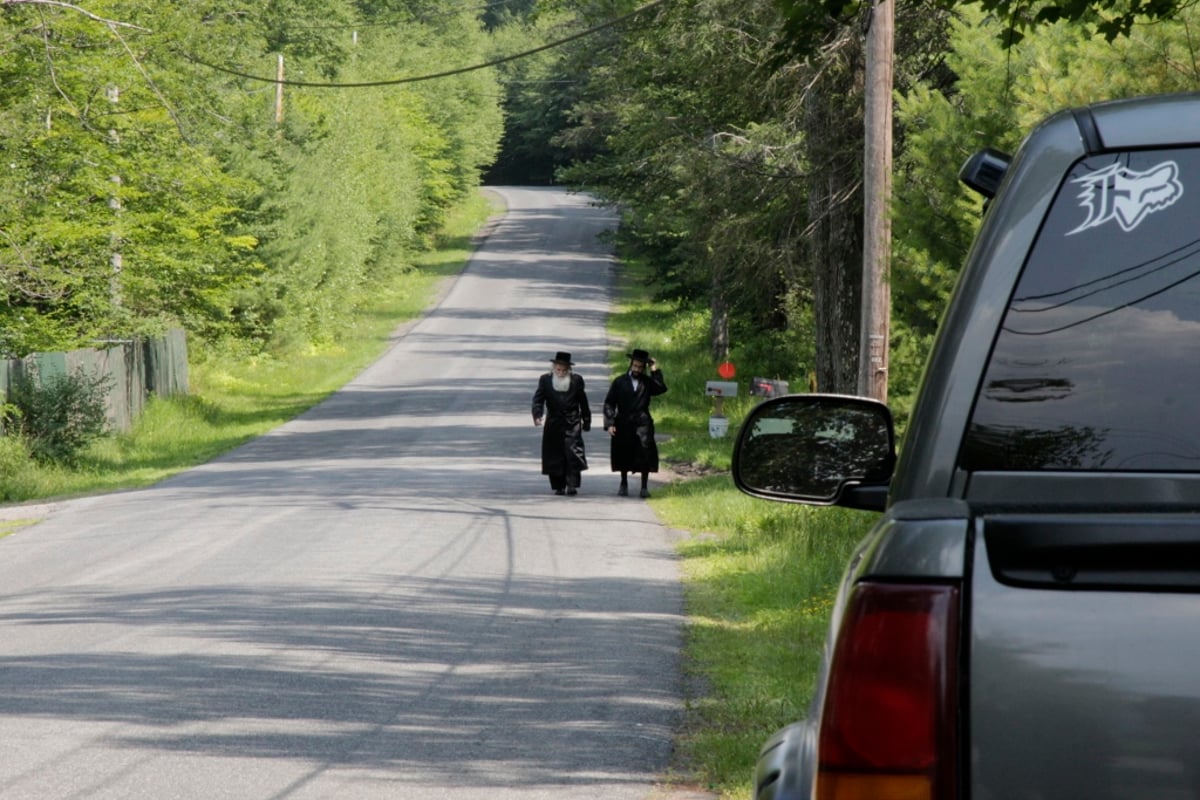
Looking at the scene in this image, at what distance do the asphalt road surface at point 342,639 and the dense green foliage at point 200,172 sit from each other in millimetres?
4399

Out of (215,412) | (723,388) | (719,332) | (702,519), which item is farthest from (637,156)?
(702,519)

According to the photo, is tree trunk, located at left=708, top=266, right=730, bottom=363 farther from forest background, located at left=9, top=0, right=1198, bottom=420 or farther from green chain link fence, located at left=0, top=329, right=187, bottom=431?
→ green chain link fence, located at left=0, top=329, right=187, bottom=431

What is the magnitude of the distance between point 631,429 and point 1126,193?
698 inches

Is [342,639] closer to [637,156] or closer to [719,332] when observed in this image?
[637,156]

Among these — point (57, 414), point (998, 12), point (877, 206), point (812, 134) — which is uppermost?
point (812, 134)

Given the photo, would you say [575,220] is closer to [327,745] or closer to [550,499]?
[550,499]

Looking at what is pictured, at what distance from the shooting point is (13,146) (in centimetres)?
2402

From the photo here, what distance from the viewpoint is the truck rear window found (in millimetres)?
2180

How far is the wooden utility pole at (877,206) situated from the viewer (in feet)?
45.8

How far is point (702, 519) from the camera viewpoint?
17062 millimetres

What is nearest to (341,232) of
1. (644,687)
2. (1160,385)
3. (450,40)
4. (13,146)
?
(13,146)

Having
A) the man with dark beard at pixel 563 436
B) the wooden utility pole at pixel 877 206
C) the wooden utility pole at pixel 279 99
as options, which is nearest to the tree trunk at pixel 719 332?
the wooden utility pole at pixel 279 99

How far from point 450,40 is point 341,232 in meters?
55.6

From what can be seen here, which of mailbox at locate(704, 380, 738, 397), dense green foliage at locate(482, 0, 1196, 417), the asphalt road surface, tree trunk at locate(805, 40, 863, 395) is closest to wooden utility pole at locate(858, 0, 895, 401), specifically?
dense green foliage at locate(482, 0, 1196, 417)
